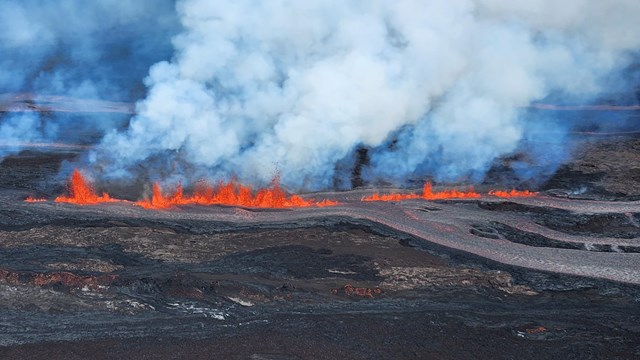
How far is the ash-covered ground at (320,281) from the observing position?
825 centimetres

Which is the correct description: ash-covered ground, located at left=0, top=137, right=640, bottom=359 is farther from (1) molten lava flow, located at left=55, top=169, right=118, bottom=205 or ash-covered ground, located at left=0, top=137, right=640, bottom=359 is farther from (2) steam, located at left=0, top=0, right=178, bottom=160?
(2) steam, located at left=0, top=0, right=178, bottom=160

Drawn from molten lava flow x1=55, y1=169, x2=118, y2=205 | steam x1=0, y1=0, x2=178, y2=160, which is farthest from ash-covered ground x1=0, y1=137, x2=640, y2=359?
steam x1=0, y1=0, x2=178, y2=160

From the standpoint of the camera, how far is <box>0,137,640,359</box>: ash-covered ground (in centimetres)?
825

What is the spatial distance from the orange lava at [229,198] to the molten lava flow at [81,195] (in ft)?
3.19

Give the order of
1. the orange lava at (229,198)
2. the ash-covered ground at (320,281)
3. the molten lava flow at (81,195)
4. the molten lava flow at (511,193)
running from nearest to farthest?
the ash-covered ground at (320,281) < the molten lava flow at (81,195) < the orange lava at (229,198) < the molten lava flow at (511,193)

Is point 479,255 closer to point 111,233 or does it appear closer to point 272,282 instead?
point 272,282

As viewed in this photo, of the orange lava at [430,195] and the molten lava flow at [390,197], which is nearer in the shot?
the molten lava flow at [390,197]

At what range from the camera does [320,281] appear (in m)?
10.3

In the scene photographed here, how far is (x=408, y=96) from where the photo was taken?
1856 centimetres

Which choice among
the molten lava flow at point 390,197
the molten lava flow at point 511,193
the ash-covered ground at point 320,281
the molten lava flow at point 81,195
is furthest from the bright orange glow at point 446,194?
the molten lava flow at point 81,195

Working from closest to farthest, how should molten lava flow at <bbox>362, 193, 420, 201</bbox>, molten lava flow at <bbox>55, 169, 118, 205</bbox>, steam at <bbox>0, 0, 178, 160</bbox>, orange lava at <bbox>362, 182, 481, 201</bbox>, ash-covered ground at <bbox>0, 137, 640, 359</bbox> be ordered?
ash-covered ground at <bbox>0, 137, 640, 359</bbox>, molten lava flow at <bbox>55, 169, 118, 205</bbox>, molten lava flow at <bbox>362, 193, 420, 201</bbox>, orange lava at <bbox>362, 182, 481, 201</bbox>, steam at <bbox>0, 0, 178, 160</bbox>

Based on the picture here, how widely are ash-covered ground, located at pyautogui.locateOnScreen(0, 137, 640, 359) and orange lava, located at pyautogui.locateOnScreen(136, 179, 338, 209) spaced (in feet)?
2.02

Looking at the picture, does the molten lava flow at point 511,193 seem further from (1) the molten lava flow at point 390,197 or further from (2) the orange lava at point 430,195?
(1) the molten lava flow at point 390,197

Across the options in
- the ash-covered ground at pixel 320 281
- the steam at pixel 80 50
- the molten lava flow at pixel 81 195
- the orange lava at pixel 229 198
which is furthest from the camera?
the steam at pixel 80 50
